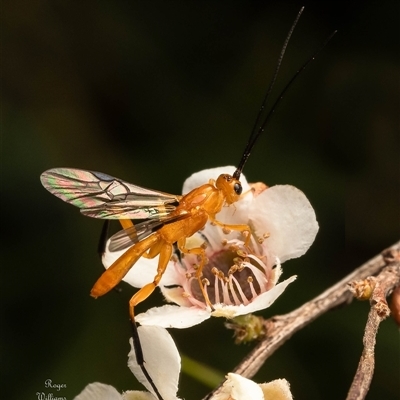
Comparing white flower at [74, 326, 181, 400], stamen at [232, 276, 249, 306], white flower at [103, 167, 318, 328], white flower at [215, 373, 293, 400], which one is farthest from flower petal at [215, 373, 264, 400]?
stamen at [232, 276, 249, 306]

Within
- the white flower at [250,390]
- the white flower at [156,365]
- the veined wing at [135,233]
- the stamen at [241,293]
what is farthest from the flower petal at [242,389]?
the veined wing at [135,233]

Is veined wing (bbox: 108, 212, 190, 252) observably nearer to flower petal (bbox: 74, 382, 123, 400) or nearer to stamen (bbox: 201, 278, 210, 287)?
stamen (bbox: 201, 278, 210, 287)

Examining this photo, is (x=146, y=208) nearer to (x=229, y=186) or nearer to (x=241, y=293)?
(x=229, y=186)

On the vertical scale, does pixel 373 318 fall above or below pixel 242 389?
above

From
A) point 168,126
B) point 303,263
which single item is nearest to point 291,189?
point 303,263

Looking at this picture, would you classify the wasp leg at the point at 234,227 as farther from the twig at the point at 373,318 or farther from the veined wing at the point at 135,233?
the twig at the point at 373,318

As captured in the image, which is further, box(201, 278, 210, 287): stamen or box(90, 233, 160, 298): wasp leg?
box(201, 278, 210, 287): stamen

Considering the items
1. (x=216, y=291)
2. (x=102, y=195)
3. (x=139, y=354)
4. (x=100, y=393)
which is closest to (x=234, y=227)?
(x=216, y=291)

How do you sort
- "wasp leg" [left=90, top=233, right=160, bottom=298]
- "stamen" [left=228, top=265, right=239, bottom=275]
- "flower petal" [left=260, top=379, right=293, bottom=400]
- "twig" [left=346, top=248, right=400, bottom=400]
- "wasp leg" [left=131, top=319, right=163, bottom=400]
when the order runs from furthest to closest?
1. "stamen" [left=228, top=265, right=239, bottom=275]
2. "wasp leg" [left=90, top=233, right=160, bottom=298]
3. "wasp leg" [left=131, top=319, right=163, bottom=400]
4. "flower petal" [left=260, top=379, right=293, bottom=400]
5. "twig" [left=346, top=248, right=400, bottom=400]
